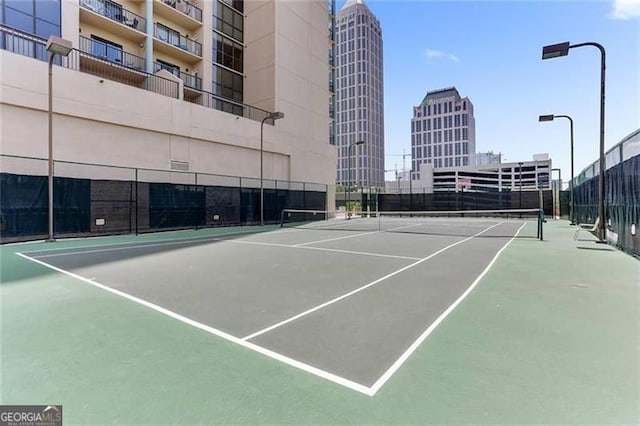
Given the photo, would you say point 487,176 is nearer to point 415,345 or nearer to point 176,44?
point 176,44

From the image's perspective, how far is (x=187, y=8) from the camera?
24.7 m

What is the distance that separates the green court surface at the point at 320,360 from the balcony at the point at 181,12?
75.3ft

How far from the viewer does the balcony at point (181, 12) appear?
2280 cm

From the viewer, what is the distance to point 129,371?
2793 millimetres

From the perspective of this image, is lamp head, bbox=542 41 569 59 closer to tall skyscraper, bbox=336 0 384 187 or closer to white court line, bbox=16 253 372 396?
white court line, bbox=16 253 372 396

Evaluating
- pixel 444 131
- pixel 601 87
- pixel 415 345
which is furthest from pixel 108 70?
pixel 444 131

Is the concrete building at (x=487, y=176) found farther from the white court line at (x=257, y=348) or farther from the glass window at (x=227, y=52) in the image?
the white court line at (x=257, y=348)

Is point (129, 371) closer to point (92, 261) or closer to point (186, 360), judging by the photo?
point (186, 360)

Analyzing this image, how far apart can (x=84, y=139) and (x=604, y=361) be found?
65.8 ft

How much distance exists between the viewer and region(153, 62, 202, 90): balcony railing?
23.3 m

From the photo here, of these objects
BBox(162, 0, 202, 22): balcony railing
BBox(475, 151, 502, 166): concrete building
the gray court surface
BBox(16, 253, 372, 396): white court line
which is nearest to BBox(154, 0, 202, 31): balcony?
BBox(162, 0, 202, 22): balcony railing

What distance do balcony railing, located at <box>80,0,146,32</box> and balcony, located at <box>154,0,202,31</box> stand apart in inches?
72.6

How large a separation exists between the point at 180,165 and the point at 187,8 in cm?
1280

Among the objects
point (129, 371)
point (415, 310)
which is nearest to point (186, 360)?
point (129, 371)
